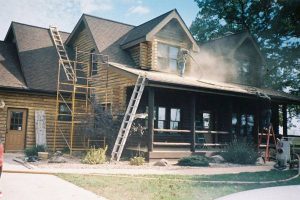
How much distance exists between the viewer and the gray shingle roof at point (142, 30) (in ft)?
66.9

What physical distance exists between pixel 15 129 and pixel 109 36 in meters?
8.28

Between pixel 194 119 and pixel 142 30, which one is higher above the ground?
pixel 142 30

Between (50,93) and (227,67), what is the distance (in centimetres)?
1259

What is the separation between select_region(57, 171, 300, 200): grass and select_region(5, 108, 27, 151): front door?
9983mm

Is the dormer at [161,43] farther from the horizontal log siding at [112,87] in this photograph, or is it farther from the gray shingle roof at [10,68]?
the gray shingle roof at [10,68]

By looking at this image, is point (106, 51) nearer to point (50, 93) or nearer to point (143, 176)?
point (50, 93)

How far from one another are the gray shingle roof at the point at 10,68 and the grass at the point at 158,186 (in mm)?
10545

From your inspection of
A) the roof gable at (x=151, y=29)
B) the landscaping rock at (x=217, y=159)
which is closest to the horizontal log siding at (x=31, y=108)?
the roof gable at (x=151, y=29)

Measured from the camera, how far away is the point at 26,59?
841 inches

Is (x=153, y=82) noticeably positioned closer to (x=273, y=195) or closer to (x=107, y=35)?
(x=107, y=35)

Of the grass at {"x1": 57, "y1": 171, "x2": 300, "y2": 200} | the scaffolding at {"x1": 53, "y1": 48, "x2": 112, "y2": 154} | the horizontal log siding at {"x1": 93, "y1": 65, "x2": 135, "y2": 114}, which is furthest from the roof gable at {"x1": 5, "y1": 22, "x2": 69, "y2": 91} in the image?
the grass at {"x1": 57, "y1": 171, "x2": 300, "y2": 200}

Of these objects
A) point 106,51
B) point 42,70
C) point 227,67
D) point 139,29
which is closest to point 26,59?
point 42,70

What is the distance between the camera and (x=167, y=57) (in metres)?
20.9

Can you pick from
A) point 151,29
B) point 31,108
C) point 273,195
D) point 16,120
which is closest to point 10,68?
point 31,108
